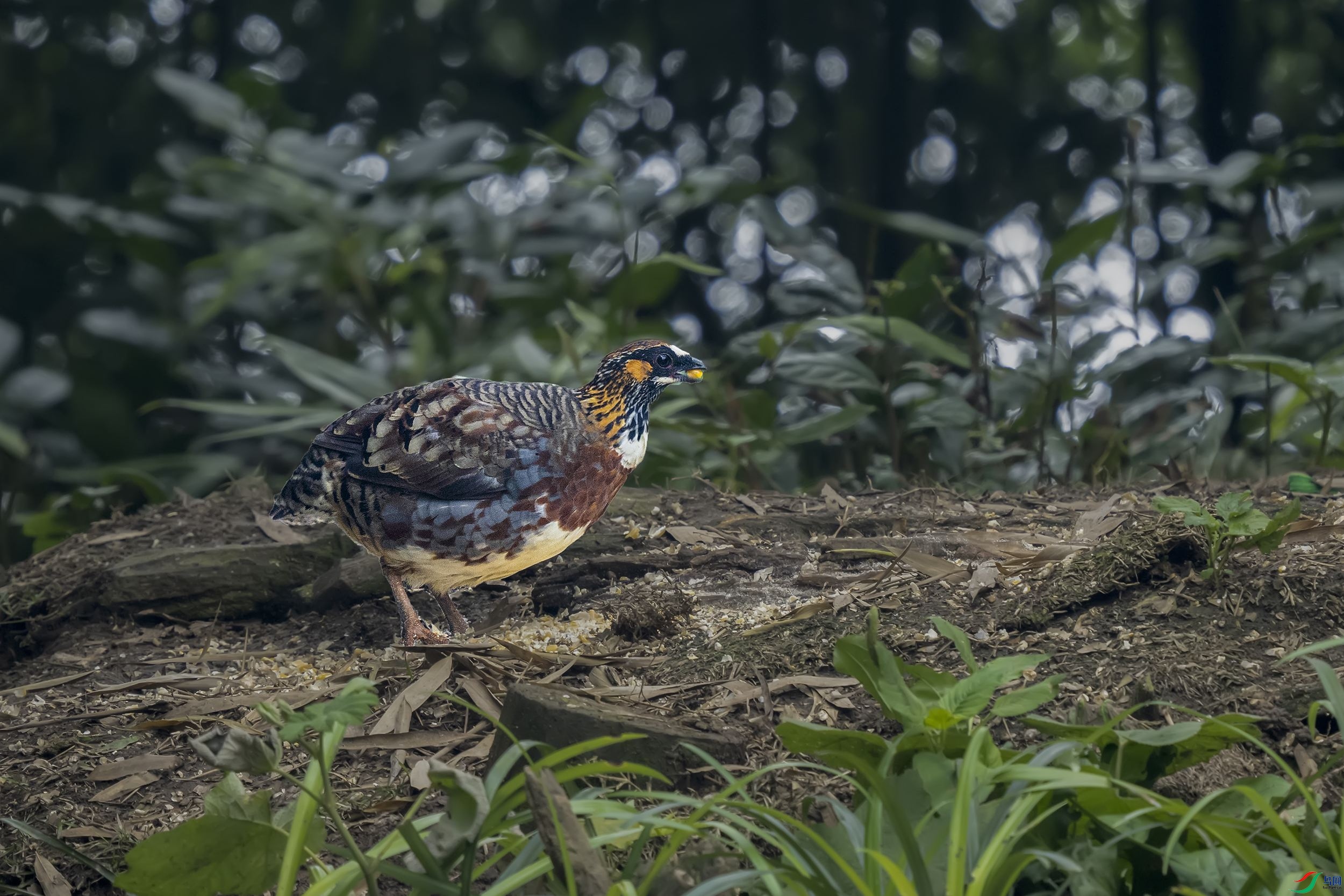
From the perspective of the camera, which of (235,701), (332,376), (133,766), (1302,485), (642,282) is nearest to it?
(133,766)

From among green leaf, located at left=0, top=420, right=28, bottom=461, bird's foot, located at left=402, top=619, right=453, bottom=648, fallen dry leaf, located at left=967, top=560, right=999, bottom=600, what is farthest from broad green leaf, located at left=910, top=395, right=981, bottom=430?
green leaf, located at left=0, top=420, right=28, bottom=461

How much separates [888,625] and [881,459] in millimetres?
2075

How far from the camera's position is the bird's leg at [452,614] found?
3617 millimetres

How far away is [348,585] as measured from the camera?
3.71m

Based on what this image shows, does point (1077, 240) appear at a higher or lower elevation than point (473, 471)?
higher

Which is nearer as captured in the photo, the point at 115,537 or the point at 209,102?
the point at 115,537

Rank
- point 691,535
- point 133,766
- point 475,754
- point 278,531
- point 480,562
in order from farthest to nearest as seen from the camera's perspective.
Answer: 1. point 278,531
2. point 691,535
3. point 480,562
4. point 133,766
5. point 475,754

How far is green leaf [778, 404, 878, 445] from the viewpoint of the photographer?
14.5 feet

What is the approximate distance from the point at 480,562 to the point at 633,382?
71 cm

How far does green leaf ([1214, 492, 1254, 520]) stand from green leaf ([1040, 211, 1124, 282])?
2094 mm

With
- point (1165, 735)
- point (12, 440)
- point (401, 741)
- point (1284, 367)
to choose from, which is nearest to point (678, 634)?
point (401, 741)

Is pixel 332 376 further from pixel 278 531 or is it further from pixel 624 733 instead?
pixel 624 733

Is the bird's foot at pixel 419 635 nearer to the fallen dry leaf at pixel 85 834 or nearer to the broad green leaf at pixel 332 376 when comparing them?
the fallen dry leaf at pixel 85 834

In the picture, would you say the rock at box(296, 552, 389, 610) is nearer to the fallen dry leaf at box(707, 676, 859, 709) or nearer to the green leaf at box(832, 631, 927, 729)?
the fallen dry leaf at box(707, 676, 859, 709)
